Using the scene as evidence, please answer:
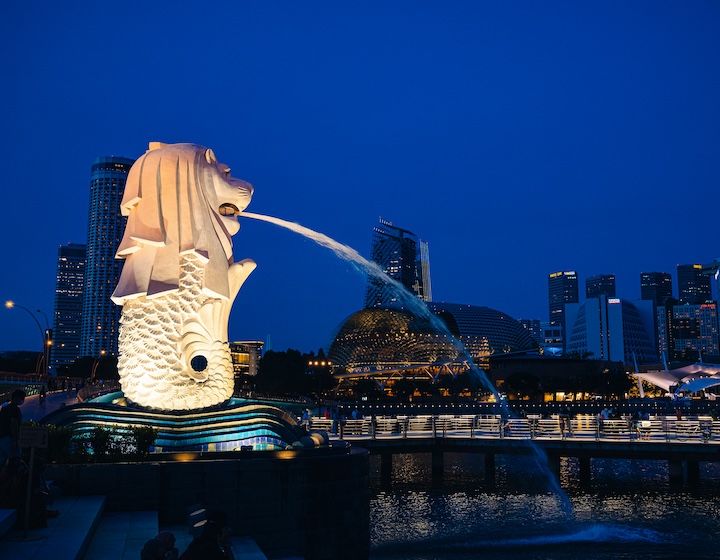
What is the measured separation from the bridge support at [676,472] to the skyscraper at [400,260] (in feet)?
461

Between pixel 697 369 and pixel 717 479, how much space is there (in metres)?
44.8

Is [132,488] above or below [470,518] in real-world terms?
above

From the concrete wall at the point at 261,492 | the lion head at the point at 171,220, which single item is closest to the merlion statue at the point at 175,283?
the lion head at the point at 171,220

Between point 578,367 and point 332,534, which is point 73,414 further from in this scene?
point 578,367

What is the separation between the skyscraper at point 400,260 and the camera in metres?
174

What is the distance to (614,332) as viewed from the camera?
571ft

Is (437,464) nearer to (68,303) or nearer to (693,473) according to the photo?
(693,473)

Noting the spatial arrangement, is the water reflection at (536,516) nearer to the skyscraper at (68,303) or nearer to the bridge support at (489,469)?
the bridge support at (489,469)

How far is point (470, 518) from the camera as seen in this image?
24.3 m

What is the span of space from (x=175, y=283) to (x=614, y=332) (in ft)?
550

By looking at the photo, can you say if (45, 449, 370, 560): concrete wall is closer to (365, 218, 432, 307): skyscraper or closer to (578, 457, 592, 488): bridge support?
(578, 457, 592, 488): bridge support

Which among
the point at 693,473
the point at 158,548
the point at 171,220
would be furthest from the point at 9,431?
the point at 693,473

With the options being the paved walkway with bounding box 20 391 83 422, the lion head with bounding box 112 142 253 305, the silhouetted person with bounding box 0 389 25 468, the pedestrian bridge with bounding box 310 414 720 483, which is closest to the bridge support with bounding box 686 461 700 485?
the pedestrian bridge with bounding box 310 414 720 483

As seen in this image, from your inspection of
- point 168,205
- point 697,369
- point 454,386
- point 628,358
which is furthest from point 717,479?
point 628,358
